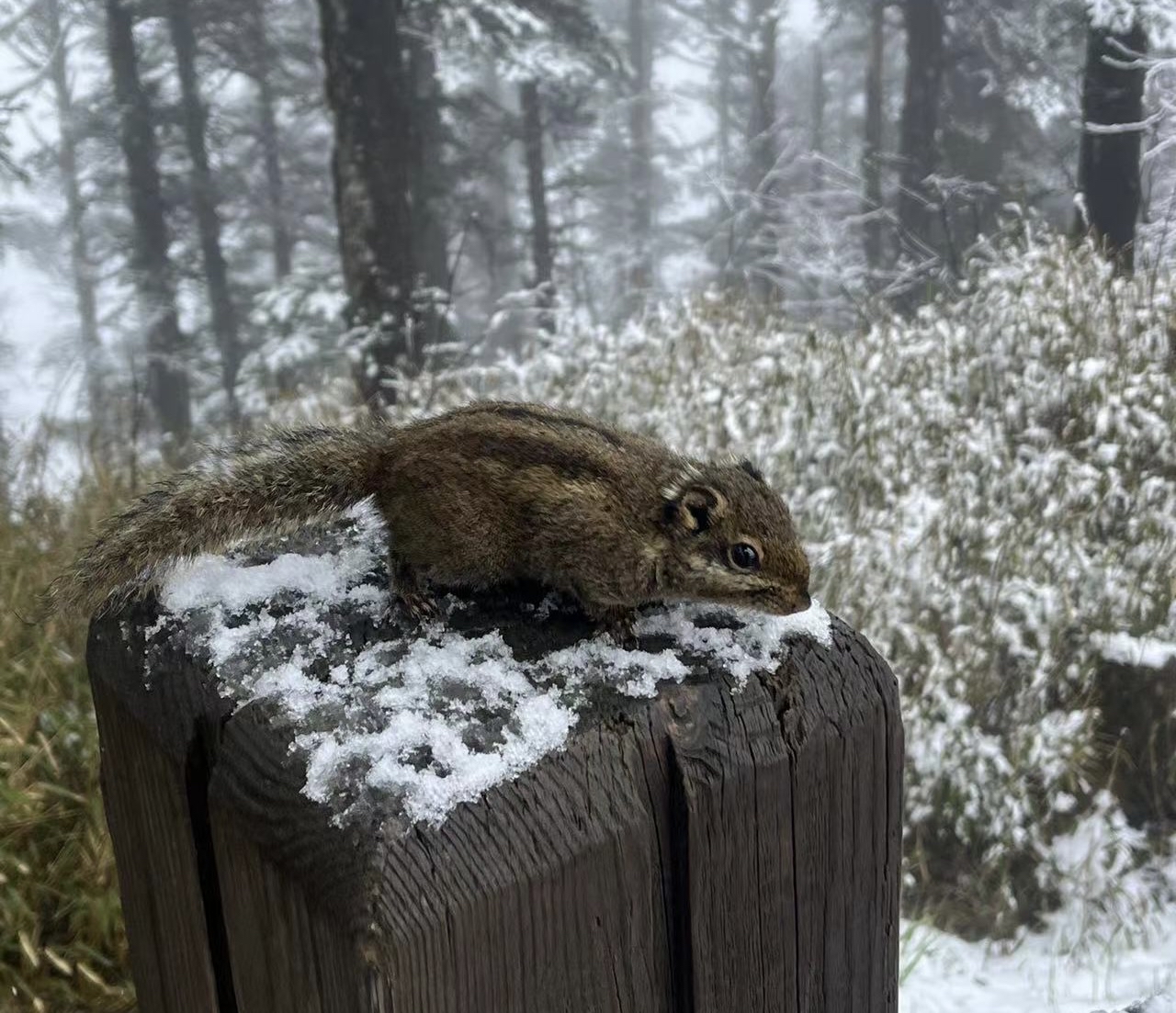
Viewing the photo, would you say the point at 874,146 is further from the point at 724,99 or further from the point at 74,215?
the point at 74,215

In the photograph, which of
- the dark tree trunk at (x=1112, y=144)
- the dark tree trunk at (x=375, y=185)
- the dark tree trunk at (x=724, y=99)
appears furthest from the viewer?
the dark tree trunk at (x=724, y=99)

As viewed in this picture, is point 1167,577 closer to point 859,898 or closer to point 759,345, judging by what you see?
point 759,345

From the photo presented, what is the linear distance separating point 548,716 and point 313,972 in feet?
0.90

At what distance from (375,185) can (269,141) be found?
41.5 inches

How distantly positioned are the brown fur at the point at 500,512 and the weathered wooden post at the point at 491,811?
8 centimetres

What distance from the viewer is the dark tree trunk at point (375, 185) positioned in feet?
19.2

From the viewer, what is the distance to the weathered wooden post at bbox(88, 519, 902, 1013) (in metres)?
0.75

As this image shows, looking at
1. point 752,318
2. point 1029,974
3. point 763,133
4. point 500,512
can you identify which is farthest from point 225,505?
point 763,133

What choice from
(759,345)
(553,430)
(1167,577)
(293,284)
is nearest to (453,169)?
(293,284)

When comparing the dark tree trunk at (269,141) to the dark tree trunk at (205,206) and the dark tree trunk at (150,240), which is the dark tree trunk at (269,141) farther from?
the dark tree trunk at (150,240)

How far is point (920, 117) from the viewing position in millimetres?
5871

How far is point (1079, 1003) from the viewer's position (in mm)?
2932

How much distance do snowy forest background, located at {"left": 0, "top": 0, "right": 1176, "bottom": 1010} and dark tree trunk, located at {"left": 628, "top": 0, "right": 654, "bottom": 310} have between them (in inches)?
1.1

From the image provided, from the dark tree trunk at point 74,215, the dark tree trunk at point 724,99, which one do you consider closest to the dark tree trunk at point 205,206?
the dark tree trunk at point 74,215
